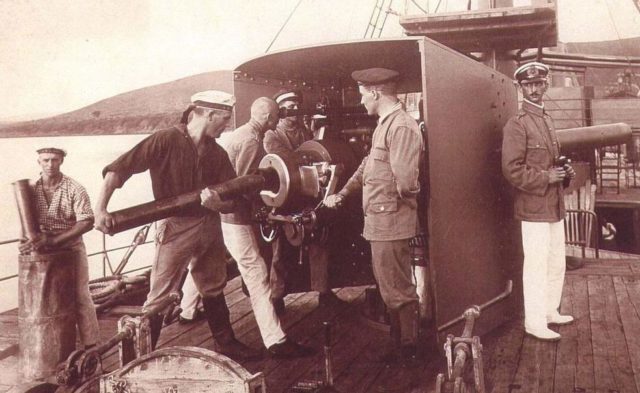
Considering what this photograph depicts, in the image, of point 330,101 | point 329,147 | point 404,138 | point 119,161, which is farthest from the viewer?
point 330,101

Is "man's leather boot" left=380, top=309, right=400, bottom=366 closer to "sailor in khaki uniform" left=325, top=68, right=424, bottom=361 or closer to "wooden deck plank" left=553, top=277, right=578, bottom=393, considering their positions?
"sailor in khaki uniform" left=325, top=68, right=424, bottom=361

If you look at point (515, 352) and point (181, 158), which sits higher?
point (181, 158)

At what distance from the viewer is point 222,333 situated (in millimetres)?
4441

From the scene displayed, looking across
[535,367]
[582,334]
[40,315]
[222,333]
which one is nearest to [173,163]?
[222,333]

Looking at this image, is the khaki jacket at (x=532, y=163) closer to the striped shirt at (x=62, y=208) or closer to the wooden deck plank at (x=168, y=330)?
the wooden deck plank at (x=168, y=330)

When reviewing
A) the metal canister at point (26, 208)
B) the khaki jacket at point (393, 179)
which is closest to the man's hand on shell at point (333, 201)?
the khaki jacket at point (393, 179)

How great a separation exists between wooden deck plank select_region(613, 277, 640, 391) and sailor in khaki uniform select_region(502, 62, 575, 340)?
0.53m

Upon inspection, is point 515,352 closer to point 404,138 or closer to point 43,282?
point 404,138

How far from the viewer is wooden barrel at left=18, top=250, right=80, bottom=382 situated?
14.7ft

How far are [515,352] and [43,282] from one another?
345cm

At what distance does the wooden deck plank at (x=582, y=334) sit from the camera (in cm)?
374

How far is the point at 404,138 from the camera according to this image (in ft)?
12.7

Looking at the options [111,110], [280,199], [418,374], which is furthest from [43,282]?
[111,110]

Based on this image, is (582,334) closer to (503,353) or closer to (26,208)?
(503,353)
